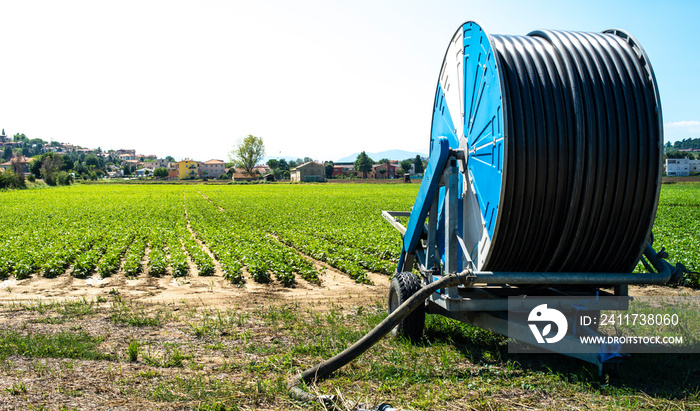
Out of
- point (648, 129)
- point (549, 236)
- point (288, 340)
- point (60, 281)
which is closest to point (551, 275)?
point (549, 236)

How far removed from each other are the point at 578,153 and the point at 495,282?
1435 millimetres

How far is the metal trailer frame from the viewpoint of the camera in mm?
4832

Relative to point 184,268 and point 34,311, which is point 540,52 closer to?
point 34,311

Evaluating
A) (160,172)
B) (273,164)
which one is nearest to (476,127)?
(160,172)

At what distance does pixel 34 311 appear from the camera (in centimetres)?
832

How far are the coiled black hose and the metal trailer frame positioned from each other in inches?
14.0

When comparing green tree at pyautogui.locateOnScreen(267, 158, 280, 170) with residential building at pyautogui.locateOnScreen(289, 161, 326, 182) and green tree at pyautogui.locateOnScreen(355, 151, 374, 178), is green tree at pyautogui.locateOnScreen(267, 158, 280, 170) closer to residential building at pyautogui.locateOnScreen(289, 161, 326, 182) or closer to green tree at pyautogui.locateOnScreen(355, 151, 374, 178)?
green tree at pyautogui.locateOnScreen(355, 151, 374, 178)

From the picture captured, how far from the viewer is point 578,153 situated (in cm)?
473

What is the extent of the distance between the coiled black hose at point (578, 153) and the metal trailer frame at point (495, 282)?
35 cm

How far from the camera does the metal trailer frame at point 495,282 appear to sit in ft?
15.9

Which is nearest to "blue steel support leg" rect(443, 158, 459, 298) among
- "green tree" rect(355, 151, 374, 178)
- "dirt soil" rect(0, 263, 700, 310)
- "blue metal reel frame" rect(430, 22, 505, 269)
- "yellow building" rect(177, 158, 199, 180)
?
"blue metal reel frame" rect(430, 22, 505, 269)

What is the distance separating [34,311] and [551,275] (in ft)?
26.2

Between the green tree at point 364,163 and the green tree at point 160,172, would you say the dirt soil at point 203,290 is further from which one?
the green tree at point 160,172

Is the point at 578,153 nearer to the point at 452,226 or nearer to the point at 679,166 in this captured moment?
the point at 452,226
